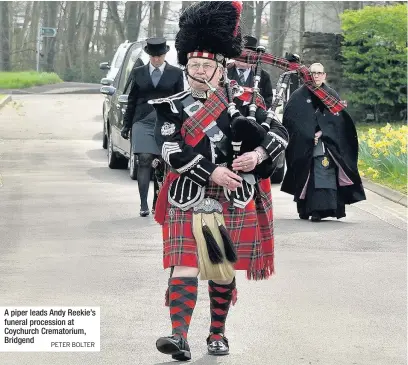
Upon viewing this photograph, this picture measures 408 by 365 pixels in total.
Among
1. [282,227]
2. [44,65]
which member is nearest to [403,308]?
[282,227]

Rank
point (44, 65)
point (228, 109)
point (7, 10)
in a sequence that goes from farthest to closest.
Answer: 1. point (44, 65)
2. point (7, 10)
3. point (228, 109)

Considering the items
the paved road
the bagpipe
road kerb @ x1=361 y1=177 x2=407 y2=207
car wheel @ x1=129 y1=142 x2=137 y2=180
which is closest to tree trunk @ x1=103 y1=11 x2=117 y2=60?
car wheel @ x1=129 y1=142 x2=137 y2=180

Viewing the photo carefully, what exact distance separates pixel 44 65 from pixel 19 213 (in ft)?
191

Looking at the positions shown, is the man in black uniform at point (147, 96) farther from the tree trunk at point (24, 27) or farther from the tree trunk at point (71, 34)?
the tree trunk at point (24, 27)

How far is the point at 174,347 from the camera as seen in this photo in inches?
275

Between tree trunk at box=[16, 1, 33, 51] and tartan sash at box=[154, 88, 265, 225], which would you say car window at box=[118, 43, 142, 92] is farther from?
tree trunk at box=[16, 1, 33, 51]

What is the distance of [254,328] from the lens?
832cm

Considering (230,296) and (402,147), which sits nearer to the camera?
(230,296)

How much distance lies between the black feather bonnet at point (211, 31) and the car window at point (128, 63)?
1109 cm

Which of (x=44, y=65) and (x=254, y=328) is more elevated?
(x=254, y=328)

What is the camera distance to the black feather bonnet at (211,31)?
24.1 feet

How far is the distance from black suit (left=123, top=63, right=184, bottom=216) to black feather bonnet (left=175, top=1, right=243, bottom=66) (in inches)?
259

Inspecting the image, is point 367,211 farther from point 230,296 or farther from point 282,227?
point 230,296

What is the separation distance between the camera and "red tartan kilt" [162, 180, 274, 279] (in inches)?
286
